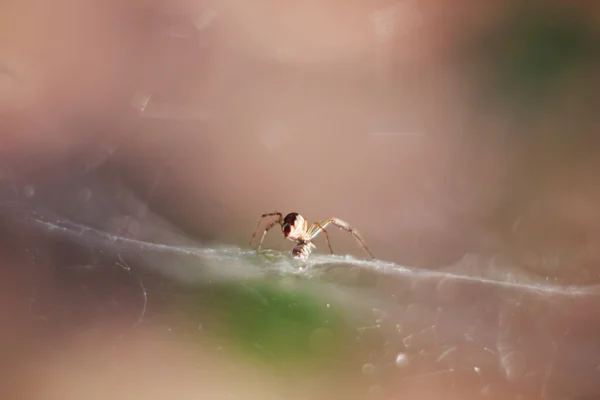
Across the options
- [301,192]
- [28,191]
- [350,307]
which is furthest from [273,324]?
[28,191]

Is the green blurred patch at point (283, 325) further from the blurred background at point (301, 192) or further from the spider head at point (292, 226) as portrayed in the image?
the spider head at point (292, 226)

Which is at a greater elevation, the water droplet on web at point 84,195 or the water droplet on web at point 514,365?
the water droplet on web at point 84,195

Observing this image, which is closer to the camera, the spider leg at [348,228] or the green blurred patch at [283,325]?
the green blurred patch at [283,325]

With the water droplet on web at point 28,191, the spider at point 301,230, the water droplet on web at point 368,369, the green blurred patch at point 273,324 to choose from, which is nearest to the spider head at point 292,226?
the spider at point 301,230

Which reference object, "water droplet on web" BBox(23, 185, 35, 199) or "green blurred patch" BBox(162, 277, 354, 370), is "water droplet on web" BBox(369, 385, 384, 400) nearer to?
"green blurred patch" BBox(162, 277, 354, 370)

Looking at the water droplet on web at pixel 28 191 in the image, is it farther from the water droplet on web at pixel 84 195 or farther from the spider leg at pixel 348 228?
the spider leg at pixel 348 228

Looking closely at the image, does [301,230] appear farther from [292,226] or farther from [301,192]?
[301,192]

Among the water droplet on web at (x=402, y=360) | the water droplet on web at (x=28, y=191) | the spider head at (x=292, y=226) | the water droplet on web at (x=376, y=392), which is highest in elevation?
the water droplet on web at (x=28, y=191)

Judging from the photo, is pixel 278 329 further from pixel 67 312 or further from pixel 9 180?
pixel 9 180
